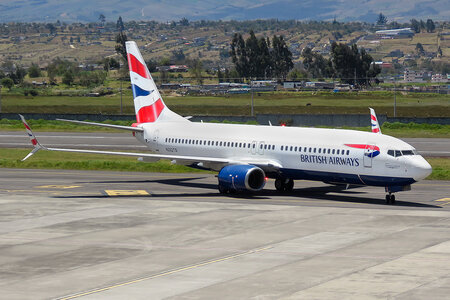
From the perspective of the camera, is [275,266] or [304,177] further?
[304,177]

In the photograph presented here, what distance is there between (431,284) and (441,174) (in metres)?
33.4

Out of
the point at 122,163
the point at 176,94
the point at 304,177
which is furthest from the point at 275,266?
the point at 176,94

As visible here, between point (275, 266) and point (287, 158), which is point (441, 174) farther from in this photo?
point (275, 266)

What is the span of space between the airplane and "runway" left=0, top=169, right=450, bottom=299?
4.32 ft

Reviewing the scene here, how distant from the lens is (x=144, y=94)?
196ft

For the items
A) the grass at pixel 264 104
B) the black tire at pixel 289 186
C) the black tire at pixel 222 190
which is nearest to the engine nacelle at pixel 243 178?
the black tire at pixel 222 190

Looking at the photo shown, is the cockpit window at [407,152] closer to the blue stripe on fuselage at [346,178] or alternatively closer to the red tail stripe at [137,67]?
the blue stripe on fuselage at [346,178]

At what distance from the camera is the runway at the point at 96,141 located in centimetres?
8237

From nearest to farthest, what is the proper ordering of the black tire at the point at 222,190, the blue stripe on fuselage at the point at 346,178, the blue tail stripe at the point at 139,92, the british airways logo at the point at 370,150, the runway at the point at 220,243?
the runway at the point at 220,243, the blue stripe on fuselage at the point at 346,178, the british airways logo at the point at 370,150, the black tire at the point at 222,190, the blue tail stripe at the point at 139,92

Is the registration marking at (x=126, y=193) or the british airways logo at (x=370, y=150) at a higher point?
the british airways logo at (x=370, y=150)

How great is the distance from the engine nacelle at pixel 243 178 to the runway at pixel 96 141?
28907 mm

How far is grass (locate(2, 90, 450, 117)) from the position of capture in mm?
138375

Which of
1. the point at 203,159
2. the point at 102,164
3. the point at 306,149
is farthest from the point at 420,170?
the point at 102,164

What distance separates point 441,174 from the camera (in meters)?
59.5
